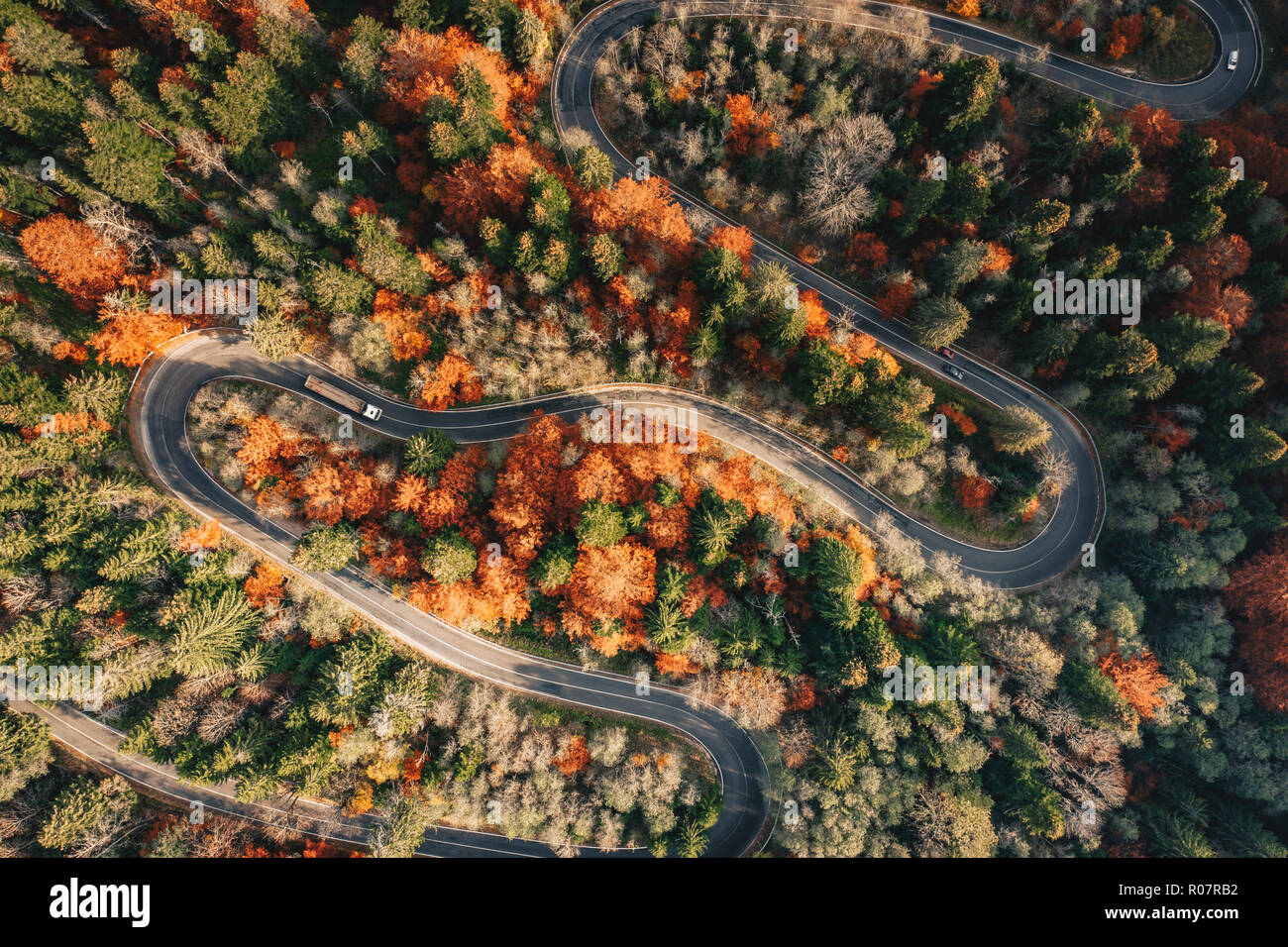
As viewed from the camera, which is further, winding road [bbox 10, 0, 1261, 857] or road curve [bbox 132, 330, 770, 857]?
road curve [bbox 132, 330, 770, 857]

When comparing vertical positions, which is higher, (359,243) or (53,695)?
(359,243)

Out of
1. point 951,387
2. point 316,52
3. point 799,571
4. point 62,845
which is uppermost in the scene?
point 316,52

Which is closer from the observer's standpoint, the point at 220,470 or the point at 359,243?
the point at 359,243

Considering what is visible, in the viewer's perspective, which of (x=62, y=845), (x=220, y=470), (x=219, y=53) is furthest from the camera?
(x=220, y=470)

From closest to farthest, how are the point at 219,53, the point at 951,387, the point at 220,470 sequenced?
the point at 219,53, the point at 220,470, the point at 951,387

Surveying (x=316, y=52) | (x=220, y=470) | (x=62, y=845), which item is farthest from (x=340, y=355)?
(x=62, y=845)

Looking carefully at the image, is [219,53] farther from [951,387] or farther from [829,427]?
[951,387]

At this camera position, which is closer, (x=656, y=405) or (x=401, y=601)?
(x=401, y=601)

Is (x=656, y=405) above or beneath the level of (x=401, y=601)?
above
